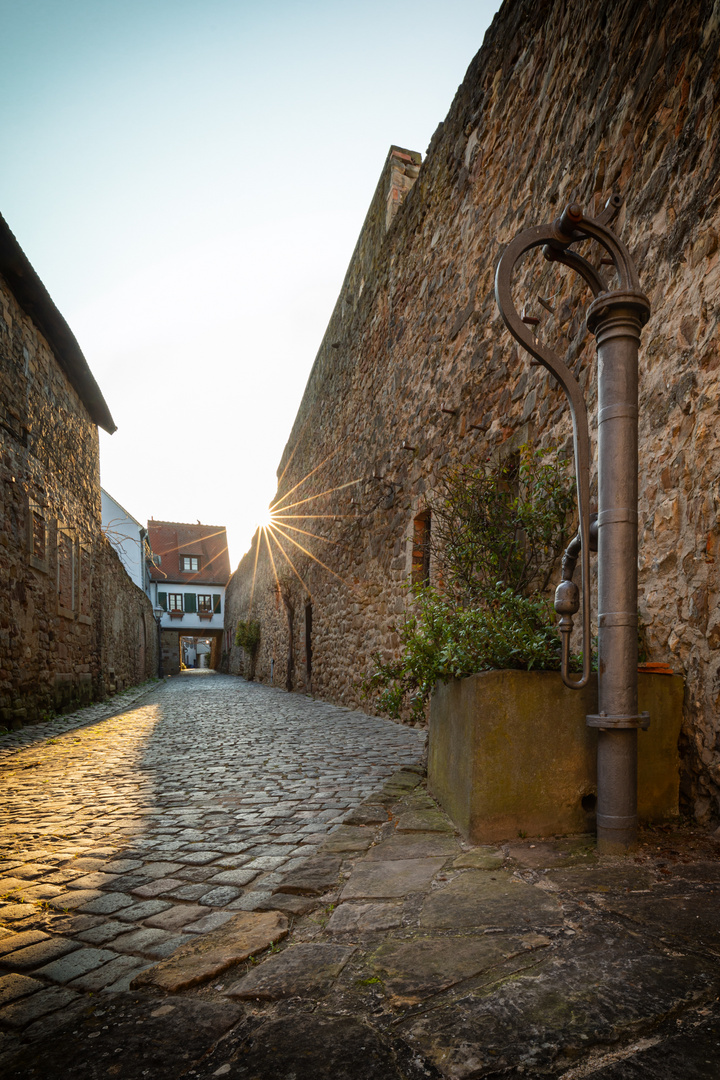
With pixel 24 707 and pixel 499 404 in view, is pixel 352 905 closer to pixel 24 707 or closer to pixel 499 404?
pixel 499 404

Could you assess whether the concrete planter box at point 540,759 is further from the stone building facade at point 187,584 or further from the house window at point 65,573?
the stone building facade at point 187,584

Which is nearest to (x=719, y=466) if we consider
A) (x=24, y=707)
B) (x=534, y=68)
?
(x=534, y=68)

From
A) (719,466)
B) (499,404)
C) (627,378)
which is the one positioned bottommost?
(719,466)

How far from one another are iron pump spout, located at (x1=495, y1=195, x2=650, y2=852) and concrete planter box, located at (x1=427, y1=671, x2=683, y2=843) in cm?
17

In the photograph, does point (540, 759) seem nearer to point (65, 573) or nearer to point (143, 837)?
point (143, 837)

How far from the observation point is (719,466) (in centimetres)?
228

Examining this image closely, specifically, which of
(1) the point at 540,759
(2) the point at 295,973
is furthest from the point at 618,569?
(2) the point at 295,973

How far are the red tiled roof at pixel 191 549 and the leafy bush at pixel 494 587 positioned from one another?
33332 mm

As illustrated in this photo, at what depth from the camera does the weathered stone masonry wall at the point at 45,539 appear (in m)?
6.70

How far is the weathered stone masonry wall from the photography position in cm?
670

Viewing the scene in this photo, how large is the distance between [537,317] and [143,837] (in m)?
3.88

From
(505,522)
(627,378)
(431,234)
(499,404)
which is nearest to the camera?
(627,378)

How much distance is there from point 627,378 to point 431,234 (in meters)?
5.49

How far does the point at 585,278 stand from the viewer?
7.39 ft
